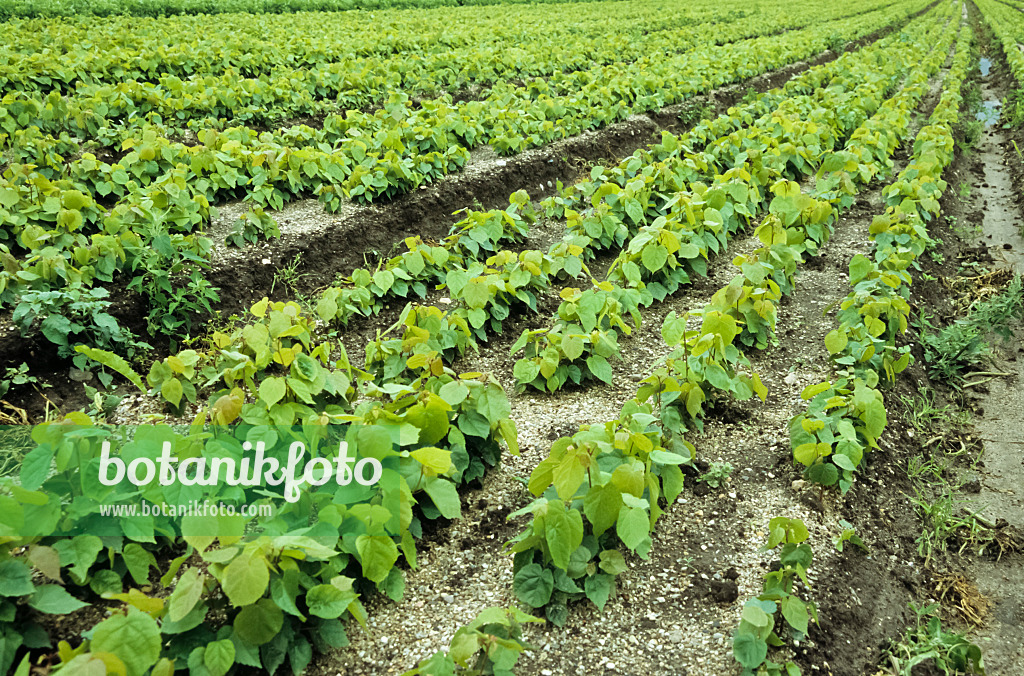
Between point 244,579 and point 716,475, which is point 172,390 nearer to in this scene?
point 244,579

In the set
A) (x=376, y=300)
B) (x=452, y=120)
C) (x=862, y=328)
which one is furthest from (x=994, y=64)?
(x=376, y=300)

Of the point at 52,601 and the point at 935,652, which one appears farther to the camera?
the point at 935,652

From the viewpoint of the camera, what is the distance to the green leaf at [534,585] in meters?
2.37

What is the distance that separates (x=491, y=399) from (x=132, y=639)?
1.57 meters

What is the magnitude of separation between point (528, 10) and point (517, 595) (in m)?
23.8

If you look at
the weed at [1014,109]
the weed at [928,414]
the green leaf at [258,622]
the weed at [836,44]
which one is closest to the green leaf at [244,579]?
the green leaf at [258,622]

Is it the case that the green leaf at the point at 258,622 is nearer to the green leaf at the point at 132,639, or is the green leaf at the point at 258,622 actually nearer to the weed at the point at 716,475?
the green leaf at the point at 132,639

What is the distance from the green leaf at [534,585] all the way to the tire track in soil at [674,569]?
12cm

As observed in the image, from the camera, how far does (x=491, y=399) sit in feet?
9.44

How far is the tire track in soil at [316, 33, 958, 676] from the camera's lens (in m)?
2.29

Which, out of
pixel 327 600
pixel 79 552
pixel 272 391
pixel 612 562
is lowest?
pixel 612 562

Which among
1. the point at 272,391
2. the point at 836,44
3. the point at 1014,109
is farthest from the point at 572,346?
the point at 836,44

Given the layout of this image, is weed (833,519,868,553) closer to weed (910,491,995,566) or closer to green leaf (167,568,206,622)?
weed (910,491,995,566)

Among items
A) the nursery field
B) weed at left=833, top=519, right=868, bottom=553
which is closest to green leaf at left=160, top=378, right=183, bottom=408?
the nursery field
